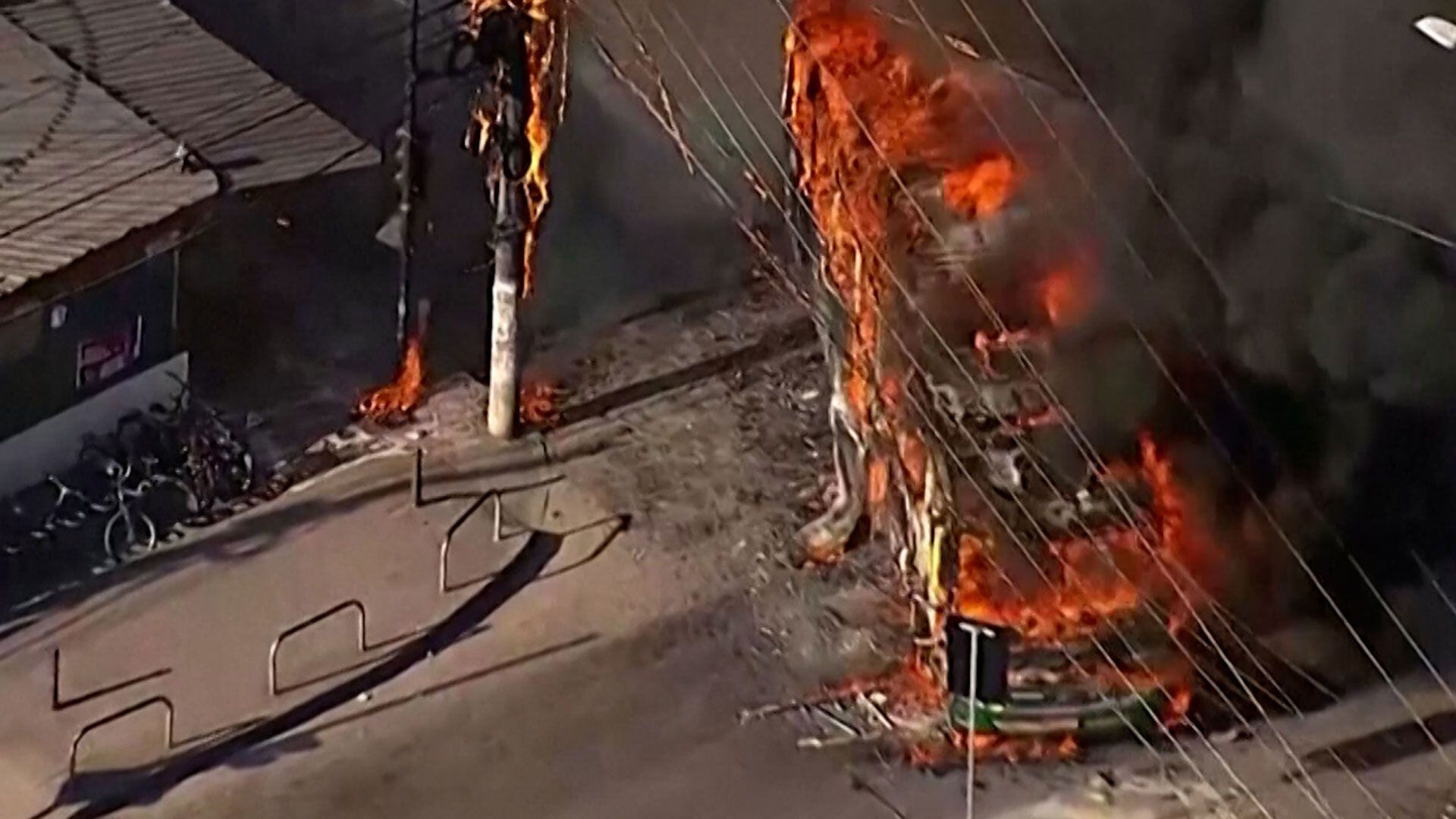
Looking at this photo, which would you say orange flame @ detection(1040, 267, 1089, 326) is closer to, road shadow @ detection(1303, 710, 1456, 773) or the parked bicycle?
road shadow @ detection(1303, 710, 1456, 773)

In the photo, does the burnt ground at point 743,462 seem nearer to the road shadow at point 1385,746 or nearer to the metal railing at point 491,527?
the metal railing at point 491,527

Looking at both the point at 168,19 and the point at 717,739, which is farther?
the point at 168,19

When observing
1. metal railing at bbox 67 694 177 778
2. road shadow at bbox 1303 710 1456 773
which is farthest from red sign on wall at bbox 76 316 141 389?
road shadow at bbox 1303 710 1456 773

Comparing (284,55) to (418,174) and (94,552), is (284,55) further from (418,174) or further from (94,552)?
(94,552)

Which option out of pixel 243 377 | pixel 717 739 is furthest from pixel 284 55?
pixel 717 739

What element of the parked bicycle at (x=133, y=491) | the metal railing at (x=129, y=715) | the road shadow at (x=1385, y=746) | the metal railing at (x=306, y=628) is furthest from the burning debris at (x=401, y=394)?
the road shadow at (x=1385, y=746)

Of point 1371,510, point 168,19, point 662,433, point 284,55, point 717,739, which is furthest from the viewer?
point 284,55
